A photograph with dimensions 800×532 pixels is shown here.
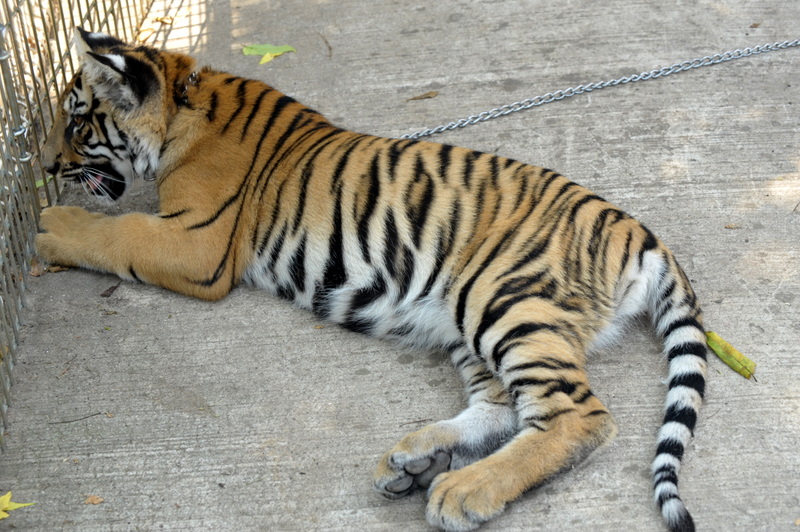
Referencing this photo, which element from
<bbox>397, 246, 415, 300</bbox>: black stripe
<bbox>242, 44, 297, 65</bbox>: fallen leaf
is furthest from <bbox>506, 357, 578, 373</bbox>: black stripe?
<bbox>242, 44, 297, 65</bbox>: fallen leaf

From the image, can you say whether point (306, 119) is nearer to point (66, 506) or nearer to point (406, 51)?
point (406, 51)

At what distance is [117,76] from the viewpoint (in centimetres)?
376

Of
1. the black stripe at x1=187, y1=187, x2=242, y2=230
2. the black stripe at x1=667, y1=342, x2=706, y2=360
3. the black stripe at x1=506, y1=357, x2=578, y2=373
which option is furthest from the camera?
the black stripe at x1=187, y1=187, x2=242, y2=230

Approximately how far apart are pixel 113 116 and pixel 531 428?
2.34 metres

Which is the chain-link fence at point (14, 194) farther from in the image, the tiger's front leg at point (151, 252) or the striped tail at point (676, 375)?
the striped tail at point (676, 375)

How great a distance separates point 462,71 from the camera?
17.1ft

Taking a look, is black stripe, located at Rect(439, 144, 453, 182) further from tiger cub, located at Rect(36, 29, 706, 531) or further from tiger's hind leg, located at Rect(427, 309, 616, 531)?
tiger's hind leg, located at Rect(427, 309, 616, 531)

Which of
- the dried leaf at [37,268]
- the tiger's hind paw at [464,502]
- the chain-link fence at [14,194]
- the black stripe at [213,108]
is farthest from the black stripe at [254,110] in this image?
the tiger's hind paw at [464,502]

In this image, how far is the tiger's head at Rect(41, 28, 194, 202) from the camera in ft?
12.6

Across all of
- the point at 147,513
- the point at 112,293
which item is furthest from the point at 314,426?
the point at 112,293

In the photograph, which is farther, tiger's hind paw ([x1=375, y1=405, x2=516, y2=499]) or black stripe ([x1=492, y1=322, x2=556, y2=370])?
black stripe ([x1=492, y1=322, x2=556, y2=370])

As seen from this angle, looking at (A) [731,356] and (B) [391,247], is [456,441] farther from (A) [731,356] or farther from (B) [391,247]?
(A) [731,356]

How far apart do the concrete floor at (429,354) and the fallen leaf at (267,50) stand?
2.5 inches

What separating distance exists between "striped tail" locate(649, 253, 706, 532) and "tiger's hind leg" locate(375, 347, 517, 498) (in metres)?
0.55
